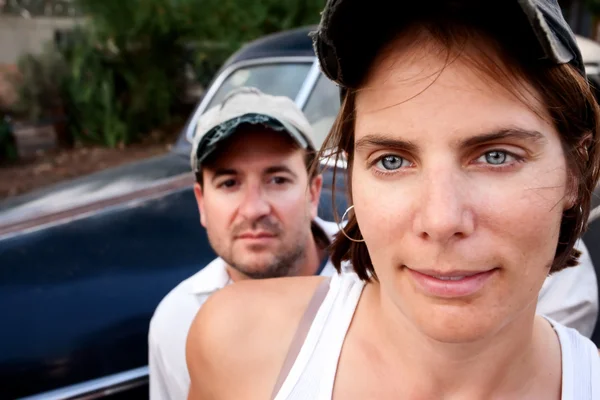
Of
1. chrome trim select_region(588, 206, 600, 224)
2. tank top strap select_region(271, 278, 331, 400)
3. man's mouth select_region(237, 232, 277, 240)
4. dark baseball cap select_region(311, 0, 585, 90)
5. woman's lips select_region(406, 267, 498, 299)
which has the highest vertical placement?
dark baseball cap select_region(311, 0, 585, 90)

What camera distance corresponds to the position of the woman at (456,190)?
0.91 metres

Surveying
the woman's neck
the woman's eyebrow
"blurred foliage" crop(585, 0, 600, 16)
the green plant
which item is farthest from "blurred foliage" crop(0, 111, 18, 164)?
the woman's eyebrow

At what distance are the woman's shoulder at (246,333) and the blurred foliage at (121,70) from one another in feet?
21.8

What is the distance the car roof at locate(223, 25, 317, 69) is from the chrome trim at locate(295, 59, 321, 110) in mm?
120

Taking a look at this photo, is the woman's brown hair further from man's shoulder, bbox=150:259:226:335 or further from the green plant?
the green plant

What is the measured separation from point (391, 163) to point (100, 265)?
4.69ft

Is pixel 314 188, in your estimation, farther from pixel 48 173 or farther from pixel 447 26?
pixel 48 173

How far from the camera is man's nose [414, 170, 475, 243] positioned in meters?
0.88

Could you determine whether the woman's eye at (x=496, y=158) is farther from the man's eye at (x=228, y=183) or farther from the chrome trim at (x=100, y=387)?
the chrome trim at (x=100, y=387)

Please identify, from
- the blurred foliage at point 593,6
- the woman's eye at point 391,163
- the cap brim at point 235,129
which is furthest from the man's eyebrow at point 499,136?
the blurred foliage at point 593,6

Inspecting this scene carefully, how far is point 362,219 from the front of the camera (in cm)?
101

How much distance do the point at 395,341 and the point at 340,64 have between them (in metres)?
0.51

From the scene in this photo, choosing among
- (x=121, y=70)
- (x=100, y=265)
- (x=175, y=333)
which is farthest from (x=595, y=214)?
(x=121, y=70)

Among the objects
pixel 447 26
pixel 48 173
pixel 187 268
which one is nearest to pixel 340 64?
pixel 447 26
